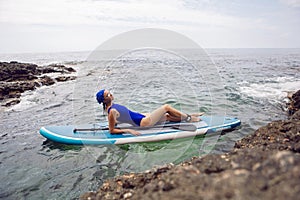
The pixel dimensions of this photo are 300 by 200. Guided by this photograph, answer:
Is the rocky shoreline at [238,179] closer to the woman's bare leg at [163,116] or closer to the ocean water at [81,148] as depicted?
the ocean water at [81,148]

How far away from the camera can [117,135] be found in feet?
18.9

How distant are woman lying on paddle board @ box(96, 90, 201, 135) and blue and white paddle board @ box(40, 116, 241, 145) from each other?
19 cm

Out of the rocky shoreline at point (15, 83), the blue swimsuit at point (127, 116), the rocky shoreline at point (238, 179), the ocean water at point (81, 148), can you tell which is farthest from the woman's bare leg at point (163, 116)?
the rocky shoreline at point (15, 83)

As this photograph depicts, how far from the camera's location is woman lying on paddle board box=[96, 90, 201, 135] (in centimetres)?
540

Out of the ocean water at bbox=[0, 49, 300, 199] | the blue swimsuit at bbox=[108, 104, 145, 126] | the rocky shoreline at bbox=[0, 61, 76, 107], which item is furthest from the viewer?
the rocky shoreline at bbox=[0, 61, 76, 107]

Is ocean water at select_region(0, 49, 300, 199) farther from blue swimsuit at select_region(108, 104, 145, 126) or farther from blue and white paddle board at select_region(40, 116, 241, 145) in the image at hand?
blue swimsuit at select_region(108, 104, 145, 126)

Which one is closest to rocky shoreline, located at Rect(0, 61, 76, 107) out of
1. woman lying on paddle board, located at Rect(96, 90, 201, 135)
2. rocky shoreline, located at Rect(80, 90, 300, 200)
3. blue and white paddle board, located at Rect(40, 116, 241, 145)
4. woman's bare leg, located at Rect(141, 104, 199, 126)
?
blue and white paddle board, located at Rect(40, 116, 241, 145)

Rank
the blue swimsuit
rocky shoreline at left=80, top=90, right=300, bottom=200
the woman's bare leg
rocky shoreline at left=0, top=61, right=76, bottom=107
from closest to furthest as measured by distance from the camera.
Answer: rocky shoreline at left=80, top=90, right=300, bottom=200 → the blue swimsuit → the woman's bare leg → rocky shoreline at left=0, top=61, right=76, bottom=107

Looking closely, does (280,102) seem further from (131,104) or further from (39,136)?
(39,136)

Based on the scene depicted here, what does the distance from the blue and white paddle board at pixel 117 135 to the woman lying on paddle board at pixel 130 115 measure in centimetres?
19

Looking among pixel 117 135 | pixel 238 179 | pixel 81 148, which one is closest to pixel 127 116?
pixel 117 135

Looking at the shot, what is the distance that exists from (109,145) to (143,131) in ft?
3.26

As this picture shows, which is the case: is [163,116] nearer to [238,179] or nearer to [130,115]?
[130,115]

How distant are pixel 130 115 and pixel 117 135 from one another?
0.65 metres
